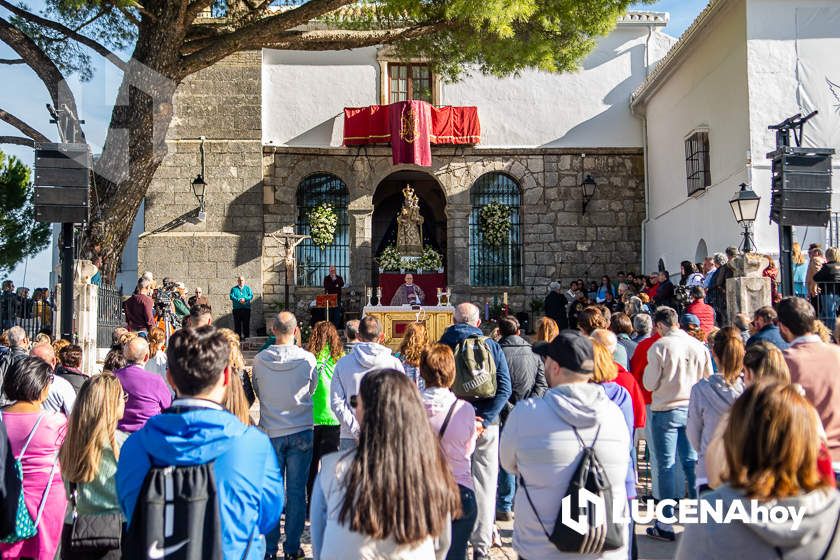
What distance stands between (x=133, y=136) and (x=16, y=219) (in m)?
19.1

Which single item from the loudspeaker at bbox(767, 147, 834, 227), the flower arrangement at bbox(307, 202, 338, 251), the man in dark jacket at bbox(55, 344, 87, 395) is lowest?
the man in dark jacket at bbox(55, 344, 87, 395)

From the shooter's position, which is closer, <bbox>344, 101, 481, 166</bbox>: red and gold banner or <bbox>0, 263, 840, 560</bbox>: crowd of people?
<bbox>0, 263, 840, 560</bbox>: crowd of people

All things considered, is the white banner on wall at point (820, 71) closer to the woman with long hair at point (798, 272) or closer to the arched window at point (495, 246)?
the woman with long hair at point (798, 272)

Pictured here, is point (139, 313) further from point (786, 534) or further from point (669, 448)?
point (786, 534)

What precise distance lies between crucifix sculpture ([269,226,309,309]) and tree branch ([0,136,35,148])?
6.49 metres

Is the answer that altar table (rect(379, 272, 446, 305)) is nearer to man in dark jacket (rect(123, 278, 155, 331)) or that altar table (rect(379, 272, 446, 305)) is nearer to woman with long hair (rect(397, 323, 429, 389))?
man in dark jacket (rect(123, 278, 155, 331))

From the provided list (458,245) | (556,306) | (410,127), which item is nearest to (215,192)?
(410,127)

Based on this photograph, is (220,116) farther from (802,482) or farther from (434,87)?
(802,482)

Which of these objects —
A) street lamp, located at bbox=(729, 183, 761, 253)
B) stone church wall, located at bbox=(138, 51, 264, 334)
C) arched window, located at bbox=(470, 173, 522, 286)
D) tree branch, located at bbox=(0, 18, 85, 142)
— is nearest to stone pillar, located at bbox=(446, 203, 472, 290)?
arched window, located at bbox=(470, 173, 522, 286)

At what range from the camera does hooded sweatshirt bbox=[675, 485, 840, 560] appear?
2.10 meters

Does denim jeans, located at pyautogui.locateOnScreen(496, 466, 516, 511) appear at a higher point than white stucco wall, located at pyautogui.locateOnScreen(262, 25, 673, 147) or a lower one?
lower

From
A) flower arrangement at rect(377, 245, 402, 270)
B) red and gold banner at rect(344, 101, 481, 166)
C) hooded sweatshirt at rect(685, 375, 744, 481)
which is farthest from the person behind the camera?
red and gold banner at rect(344, 101, 481, 166)

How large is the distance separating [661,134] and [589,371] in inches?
616

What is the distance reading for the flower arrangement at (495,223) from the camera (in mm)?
19031
